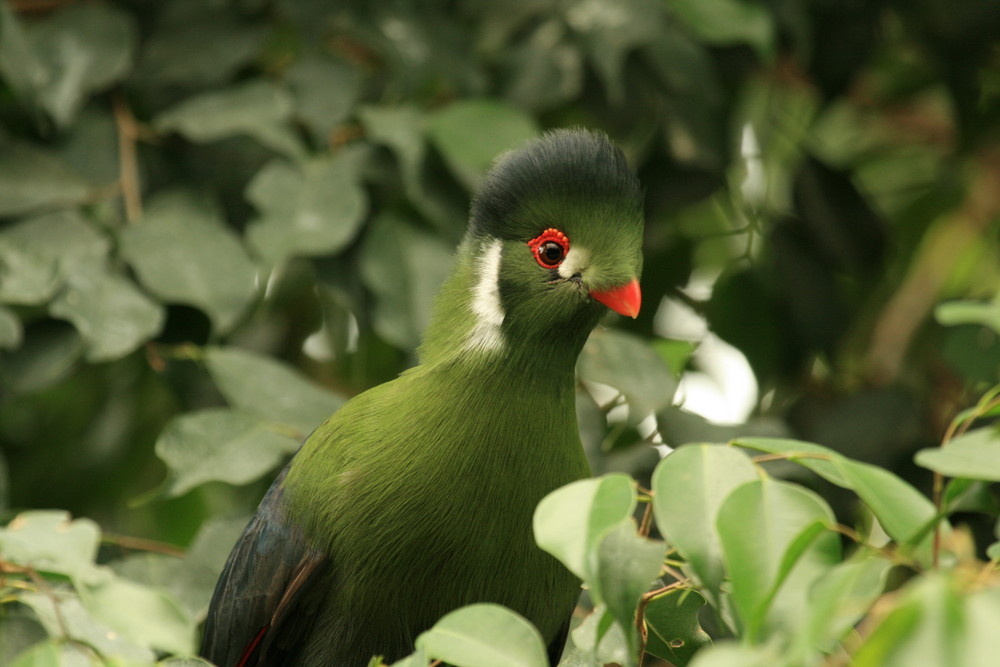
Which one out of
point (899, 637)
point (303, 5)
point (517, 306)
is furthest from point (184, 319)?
point (899, 637)

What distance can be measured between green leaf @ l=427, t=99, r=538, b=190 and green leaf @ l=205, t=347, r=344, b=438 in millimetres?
686

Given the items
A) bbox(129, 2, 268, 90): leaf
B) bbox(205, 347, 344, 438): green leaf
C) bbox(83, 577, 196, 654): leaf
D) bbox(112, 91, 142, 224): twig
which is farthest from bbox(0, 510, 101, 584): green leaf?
bbox(129, 2, 268, 90): leaf

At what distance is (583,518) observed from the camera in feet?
3.73

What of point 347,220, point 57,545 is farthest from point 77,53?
point 57,545

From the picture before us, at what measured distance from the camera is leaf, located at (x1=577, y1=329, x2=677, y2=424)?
2.52 meters

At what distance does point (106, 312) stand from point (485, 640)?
5.41 ft

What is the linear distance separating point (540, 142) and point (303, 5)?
120 centimetres

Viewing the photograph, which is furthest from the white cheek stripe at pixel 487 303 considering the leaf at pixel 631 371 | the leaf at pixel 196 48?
the leaf at pixel 196 48

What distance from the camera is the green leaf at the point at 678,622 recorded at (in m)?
1.57

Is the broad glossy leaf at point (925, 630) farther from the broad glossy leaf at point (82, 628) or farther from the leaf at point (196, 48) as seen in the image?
the leaf at point (196, 48)

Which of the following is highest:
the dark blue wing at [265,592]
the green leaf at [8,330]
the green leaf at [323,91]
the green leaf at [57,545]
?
the green leaf at [323,91]

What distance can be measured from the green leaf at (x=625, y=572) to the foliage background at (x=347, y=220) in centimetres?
124

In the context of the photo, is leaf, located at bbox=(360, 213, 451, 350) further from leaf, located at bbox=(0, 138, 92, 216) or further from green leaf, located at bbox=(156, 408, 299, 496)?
leaf, located at bbox=(0, 138, 92, 216)

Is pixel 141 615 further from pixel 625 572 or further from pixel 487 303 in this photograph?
pixel 487 303
